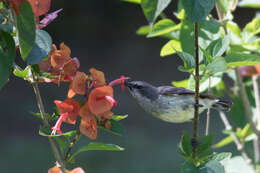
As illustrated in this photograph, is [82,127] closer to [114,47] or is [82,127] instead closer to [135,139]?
[135,139]

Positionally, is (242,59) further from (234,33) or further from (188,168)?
(234,33)

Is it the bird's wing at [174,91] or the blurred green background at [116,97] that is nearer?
the bird's wing at [174,91]

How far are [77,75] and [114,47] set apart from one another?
293 inches

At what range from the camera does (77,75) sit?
916mm

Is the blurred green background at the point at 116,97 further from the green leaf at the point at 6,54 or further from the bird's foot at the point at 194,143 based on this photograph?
the green leaf at the point at 6,54

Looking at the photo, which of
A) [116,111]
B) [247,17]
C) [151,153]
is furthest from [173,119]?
[247,17]

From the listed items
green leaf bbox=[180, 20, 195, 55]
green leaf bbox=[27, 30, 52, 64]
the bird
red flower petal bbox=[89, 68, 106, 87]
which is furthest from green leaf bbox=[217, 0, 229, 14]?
green leaf bbox=[27, 30, 52, 64]

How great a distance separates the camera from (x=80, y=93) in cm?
92

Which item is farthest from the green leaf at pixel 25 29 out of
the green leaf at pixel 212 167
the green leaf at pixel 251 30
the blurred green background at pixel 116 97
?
the blurred green background at pixel 116 97

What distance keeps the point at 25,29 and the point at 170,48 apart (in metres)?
0.80

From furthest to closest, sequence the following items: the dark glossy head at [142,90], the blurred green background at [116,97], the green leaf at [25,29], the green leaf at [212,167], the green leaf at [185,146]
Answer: the blurred green background at [116,97] → the dark glossy head at [142,90] → the green leaf at [185,146] → the green leaf at [212,167] → the green leaf at [25,29]

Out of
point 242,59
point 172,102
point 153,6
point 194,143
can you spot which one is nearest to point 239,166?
point 172,102

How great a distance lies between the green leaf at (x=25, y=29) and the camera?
779mm

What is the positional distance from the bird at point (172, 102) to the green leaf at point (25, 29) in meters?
0.93
